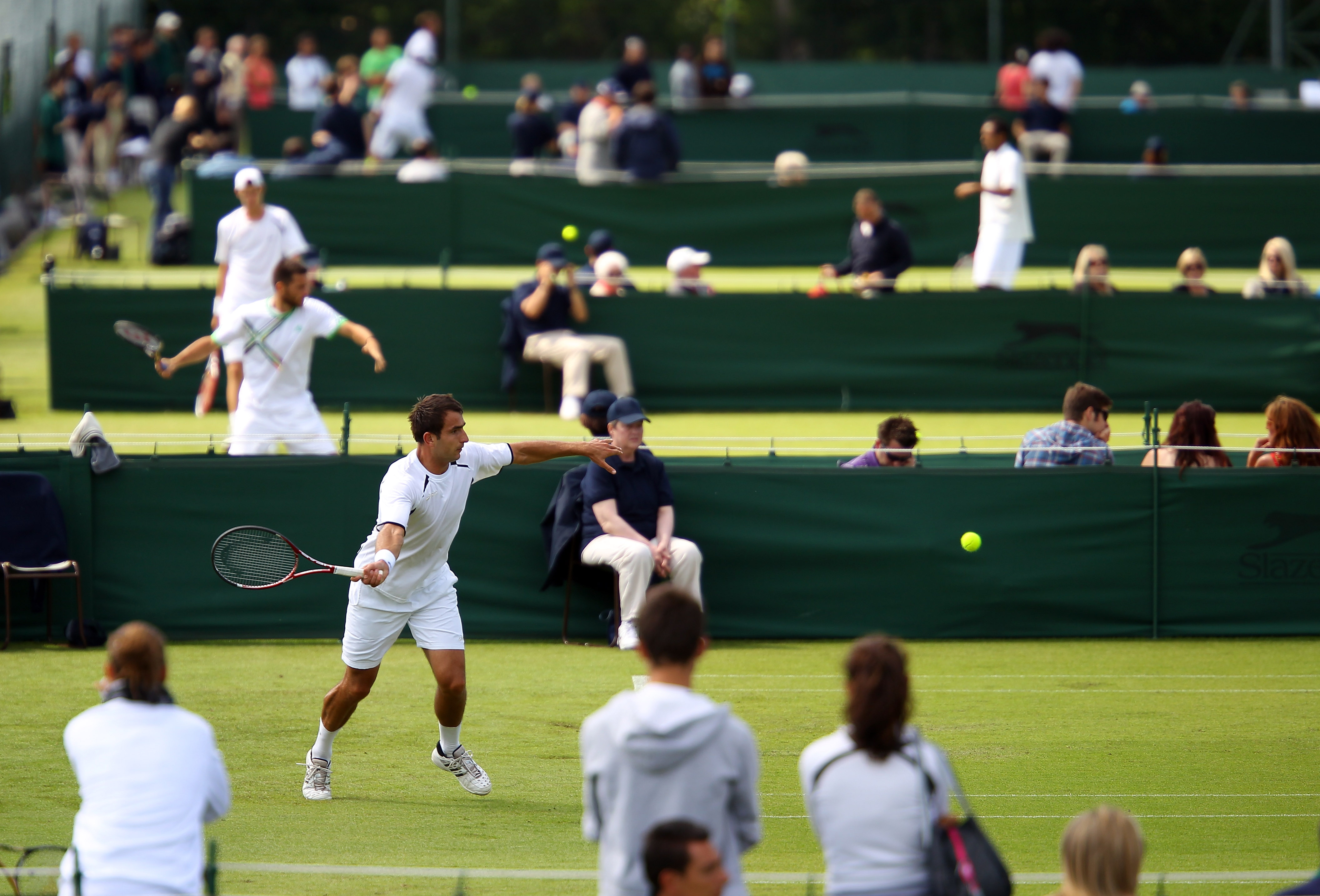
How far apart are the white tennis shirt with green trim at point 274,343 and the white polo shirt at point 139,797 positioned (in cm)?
637

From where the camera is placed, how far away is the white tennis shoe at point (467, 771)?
7.68 m

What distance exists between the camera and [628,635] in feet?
34.5

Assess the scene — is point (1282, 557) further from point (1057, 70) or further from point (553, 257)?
point (1057, 70)

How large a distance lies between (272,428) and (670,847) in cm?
793

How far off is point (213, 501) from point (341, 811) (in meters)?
4.19

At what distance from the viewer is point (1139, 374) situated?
54.3 ft

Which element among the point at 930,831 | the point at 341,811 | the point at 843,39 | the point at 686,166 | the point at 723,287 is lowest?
the point at 341,811

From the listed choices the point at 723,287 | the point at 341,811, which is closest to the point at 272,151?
the point at 723,287

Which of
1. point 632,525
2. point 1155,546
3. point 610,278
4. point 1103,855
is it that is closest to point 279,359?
point 632,525

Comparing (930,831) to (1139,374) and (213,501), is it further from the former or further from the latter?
(1139,374)

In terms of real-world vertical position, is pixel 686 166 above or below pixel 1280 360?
above

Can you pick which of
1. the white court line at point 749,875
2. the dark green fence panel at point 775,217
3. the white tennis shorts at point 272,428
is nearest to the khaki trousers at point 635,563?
the white tennis shorts at point 272,428

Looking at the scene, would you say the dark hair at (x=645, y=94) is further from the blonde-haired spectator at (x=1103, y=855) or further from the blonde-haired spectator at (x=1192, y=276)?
the blonde-haired spectator at (x=1103, y=855)

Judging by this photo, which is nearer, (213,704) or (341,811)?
(341,811)
